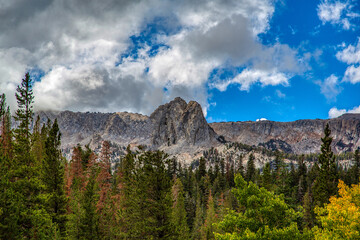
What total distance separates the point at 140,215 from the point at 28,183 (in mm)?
9694

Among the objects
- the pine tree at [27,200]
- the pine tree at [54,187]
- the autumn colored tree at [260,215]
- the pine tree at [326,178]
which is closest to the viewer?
the autumn colored tree at [260,215]

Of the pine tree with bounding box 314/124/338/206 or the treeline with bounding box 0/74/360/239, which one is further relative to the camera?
the pine tree with bounding box 314/124/338/206

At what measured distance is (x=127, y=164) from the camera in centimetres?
3906

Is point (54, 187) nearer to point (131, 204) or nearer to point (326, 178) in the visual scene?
point (131, 204)

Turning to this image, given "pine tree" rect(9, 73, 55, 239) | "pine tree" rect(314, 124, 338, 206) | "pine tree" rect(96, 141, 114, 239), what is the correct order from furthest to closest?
"pine tree" rect(314, 124, 338, 206) → "pine tree" rect(96, 141, 114, 239) → "pine tree" rect(9, 73, 55, 239)

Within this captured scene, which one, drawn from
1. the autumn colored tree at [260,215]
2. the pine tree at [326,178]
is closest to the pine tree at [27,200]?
the autumn colored tree at [260,215]

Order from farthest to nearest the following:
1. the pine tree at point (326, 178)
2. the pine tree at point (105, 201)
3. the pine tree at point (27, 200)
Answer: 1. the pine tree at point (326, 178)
2. the pine tree at point (105, 201)
3. the pine tree at point (27, 200)

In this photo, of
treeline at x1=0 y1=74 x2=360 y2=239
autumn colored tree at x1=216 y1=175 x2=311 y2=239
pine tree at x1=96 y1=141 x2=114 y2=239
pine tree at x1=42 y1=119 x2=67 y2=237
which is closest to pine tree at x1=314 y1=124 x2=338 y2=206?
treeline at x1=0 y1=74 x2=360 y2=239

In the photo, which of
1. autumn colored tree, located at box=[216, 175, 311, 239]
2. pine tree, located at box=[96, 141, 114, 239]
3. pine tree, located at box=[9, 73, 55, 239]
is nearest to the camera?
autumn colored tree, located at box=[216, 175, 311, 239]

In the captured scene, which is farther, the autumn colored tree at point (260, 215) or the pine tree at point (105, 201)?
the pine tree at point (105, 201)

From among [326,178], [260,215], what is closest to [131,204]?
[260,215]

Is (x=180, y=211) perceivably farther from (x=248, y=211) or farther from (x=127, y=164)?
(x=248, y=211)

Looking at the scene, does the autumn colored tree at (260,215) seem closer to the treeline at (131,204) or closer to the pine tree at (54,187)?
the treeline at (131,204)

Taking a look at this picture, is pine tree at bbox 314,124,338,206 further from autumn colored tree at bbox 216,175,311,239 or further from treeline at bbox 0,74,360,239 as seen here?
autumn colored tree at bbox 216,175,311,239
